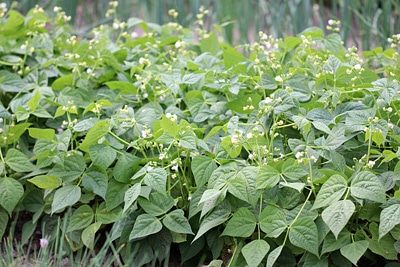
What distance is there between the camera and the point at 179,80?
2291mm

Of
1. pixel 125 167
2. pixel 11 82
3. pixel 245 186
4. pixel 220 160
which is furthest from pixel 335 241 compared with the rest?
pixel 11 82

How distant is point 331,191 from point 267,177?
7.2 inches

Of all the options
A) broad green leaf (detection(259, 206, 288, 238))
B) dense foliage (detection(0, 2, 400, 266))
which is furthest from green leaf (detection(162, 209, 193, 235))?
broad green leaf (detection(259, 206, 288, 238))

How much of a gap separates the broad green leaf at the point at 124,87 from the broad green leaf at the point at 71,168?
1.31ft

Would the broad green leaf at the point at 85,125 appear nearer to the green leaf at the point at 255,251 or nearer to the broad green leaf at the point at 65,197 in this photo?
the broad green leaf at the point at 65,197

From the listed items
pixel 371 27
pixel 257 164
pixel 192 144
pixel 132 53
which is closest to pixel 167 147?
pixel 192 144

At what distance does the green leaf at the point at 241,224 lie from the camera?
1789mm

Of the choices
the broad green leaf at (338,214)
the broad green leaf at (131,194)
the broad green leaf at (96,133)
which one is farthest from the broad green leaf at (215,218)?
the broad green leaf at (96,133)

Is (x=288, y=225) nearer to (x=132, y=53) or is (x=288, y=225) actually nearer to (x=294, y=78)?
(x=294, y=78)

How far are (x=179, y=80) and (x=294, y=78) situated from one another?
16.2 inches

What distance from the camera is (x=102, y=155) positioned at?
197 centimetres

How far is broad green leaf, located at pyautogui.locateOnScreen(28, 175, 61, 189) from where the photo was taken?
202 cm

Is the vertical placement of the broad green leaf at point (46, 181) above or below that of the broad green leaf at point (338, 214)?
above

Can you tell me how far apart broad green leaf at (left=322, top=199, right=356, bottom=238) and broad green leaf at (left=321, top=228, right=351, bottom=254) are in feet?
0.40
